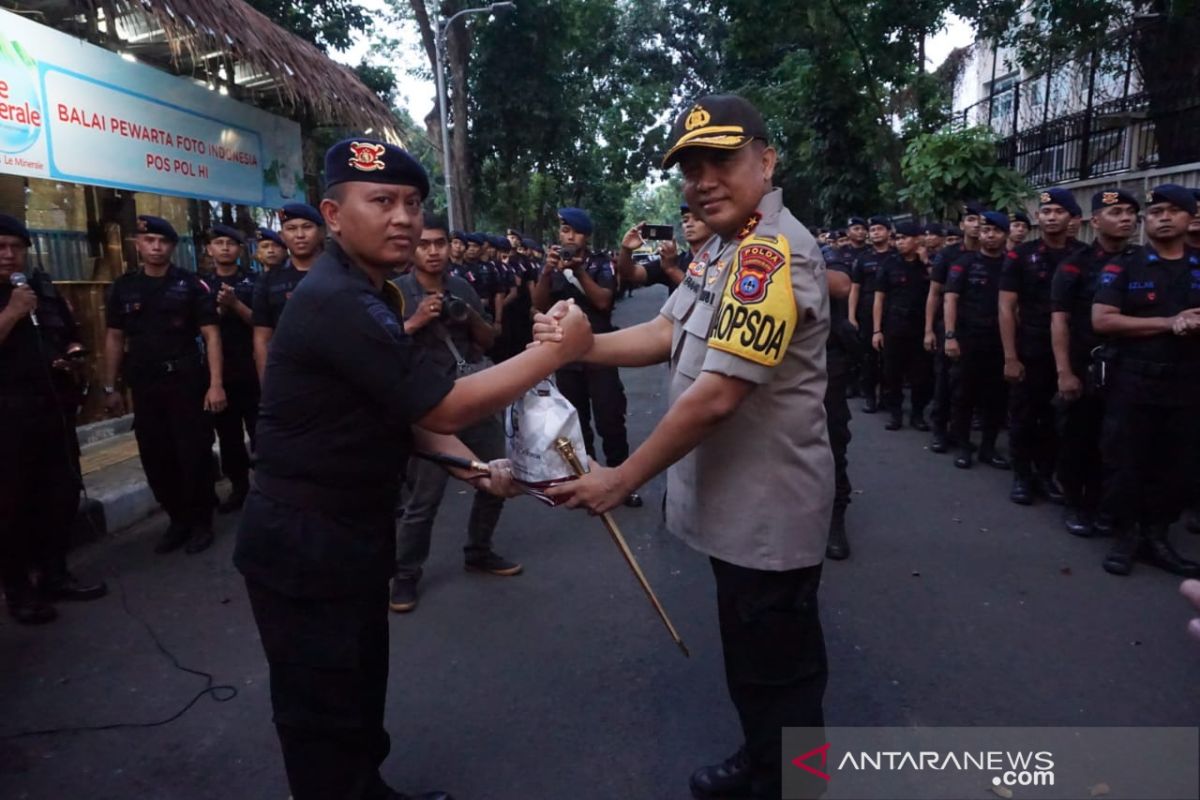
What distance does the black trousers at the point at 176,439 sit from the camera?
4688 mm

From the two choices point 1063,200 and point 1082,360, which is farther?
point 1063,200

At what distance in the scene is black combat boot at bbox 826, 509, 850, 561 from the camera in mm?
4320

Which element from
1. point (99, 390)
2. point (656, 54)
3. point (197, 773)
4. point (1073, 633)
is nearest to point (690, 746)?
point (197, 773)

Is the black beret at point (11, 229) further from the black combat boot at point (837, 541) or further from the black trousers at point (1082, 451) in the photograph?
the black trousers at point (1082, 451)

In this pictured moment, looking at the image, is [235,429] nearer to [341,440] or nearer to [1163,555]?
[341,440]

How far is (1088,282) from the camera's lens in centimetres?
468

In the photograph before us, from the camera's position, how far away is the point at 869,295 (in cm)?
860

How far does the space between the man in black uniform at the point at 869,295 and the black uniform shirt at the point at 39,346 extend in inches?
260

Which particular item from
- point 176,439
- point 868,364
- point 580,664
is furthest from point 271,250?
point 868,364

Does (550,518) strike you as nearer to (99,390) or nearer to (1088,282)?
(1088,282)

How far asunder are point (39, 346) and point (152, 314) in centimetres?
75

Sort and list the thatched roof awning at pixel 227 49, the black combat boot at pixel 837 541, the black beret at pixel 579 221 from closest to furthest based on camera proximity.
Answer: the black combat boot at pixel 837 541, the black beret at pixel 579 221, the thatched roof awning at pixel 227 49

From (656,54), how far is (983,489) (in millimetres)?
24140

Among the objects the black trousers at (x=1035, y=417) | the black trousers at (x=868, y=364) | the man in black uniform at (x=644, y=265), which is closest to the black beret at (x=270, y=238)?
the man in black uniform at (x=644, y=265)
